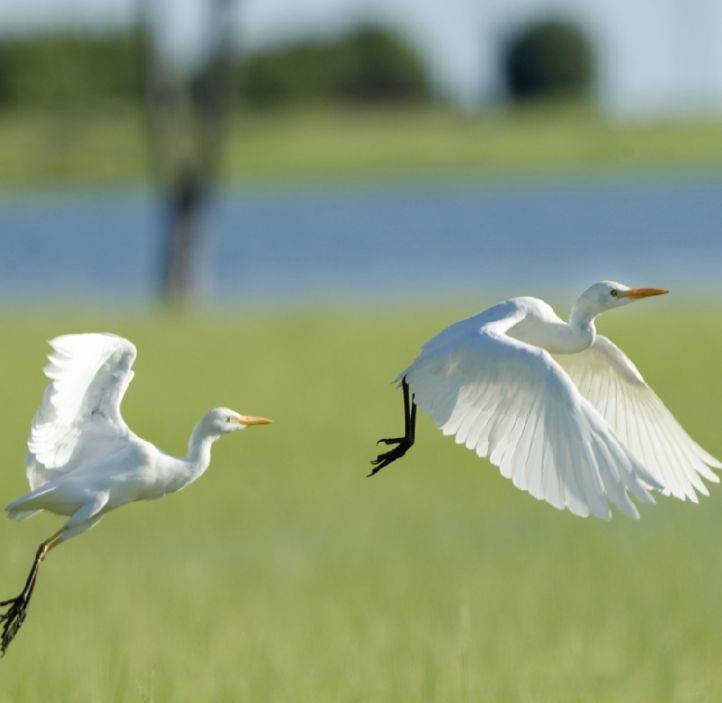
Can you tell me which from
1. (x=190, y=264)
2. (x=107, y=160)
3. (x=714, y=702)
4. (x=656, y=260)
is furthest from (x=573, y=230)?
(x=714, y=702)

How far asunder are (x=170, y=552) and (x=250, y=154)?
172 ft

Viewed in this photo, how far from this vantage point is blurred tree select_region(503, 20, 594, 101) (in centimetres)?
9188

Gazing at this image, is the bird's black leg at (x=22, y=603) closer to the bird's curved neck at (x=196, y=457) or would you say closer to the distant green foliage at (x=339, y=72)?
the bird's curved neck at (x=196, y=457)

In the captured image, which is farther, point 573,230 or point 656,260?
point 573,230

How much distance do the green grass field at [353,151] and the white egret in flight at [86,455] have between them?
196ft

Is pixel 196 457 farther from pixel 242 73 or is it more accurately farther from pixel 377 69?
pixel 377 69

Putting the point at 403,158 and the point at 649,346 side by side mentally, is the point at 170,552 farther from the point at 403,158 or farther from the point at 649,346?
the point at 403,158

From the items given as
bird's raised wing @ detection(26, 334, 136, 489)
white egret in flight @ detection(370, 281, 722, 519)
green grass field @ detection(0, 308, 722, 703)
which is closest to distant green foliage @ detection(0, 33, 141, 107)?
green grass field @ detection(0, 308, 722, 703)

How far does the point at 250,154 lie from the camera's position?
210ft

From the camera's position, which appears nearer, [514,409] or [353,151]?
[514,409]

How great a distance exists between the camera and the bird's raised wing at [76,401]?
2217mm

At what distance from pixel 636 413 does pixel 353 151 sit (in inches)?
2438

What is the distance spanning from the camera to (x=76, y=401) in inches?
91.8

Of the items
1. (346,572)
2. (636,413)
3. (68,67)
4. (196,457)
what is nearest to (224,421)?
(196,457)
